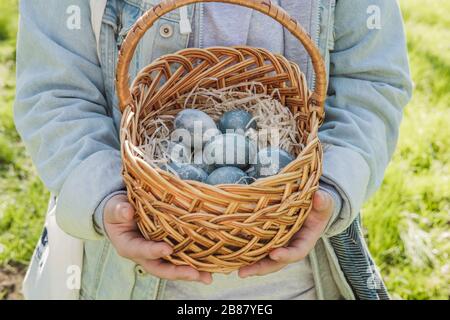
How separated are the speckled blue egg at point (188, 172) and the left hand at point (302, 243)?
170 mm

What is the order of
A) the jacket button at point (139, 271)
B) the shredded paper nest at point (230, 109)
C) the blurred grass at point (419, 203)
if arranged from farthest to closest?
the blurred grass at point (419, 203)
the jacket button at point (139, 271)
the shredded paper nest at point (230, 109)

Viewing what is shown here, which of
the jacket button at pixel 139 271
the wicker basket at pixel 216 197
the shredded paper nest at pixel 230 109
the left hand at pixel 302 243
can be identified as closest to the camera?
the wicker basket at pixel 216 197

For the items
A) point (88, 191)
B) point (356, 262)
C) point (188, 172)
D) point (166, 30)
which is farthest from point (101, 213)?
point (356, 262)

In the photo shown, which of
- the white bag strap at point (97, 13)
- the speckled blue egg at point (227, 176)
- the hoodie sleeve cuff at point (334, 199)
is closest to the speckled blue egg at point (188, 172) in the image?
the speckled blue egg at point (227, 176)

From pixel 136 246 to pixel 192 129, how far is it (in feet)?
0.84

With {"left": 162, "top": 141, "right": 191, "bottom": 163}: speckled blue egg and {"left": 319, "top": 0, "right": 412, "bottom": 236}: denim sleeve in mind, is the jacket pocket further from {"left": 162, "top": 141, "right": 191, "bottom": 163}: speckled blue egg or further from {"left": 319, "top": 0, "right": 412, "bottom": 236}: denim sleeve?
{"left": 319, "top": 0, "right": 412, "bottom": 236}: denim sleeve

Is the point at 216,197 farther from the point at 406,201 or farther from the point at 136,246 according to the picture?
the point at 406,201

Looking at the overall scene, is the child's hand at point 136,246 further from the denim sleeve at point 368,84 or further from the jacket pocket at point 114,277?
the denim sleeve at point 368,84

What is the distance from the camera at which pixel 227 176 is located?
1.10m

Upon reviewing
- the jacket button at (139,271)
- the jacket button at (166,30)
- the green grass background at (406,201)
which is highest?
the jacket button at (166,30)

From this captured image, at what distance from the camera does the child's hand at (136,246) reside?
3.50 feet

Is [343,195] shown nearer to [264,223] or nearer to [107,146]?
[264,223]
